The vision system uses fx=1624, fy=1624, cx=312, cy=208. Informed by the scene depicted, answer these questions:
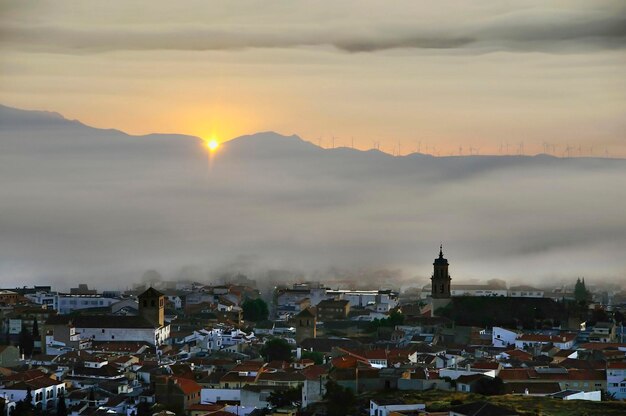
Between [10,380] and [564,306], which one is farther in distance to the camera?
[564,306]

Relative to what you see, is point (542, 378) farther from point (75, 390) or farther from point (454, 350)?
point (75, 390)

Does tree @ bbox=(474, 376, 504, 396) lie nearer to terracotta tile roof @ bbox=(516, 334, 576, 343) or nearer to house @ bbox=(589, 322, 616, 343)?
terracotta tile roof @ bbox=(516, 334, 576, 343)

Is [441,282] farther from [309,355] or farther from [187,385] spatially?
[187,385]

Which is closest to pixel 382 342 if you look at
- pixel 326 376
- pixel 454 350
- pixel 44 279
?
pixel 454 350

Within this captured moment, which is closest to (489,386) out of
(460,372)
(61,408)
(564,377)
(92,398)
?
(460,372)

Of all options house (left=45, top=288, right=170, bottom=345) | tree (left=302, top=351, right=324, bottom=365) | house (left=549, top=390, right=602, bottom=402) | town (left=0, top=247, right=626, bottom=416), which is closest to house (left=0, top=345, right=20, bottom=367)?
town (left=0, top=247, right=626, bottom=416)

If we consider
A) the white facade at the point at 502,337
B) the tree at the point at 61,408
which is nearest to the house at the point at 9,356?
the tree at the point at 61,408

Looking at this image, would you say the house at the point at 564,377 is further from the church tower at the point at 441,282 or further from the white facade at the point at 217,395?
the church tower at the point at 441,282
